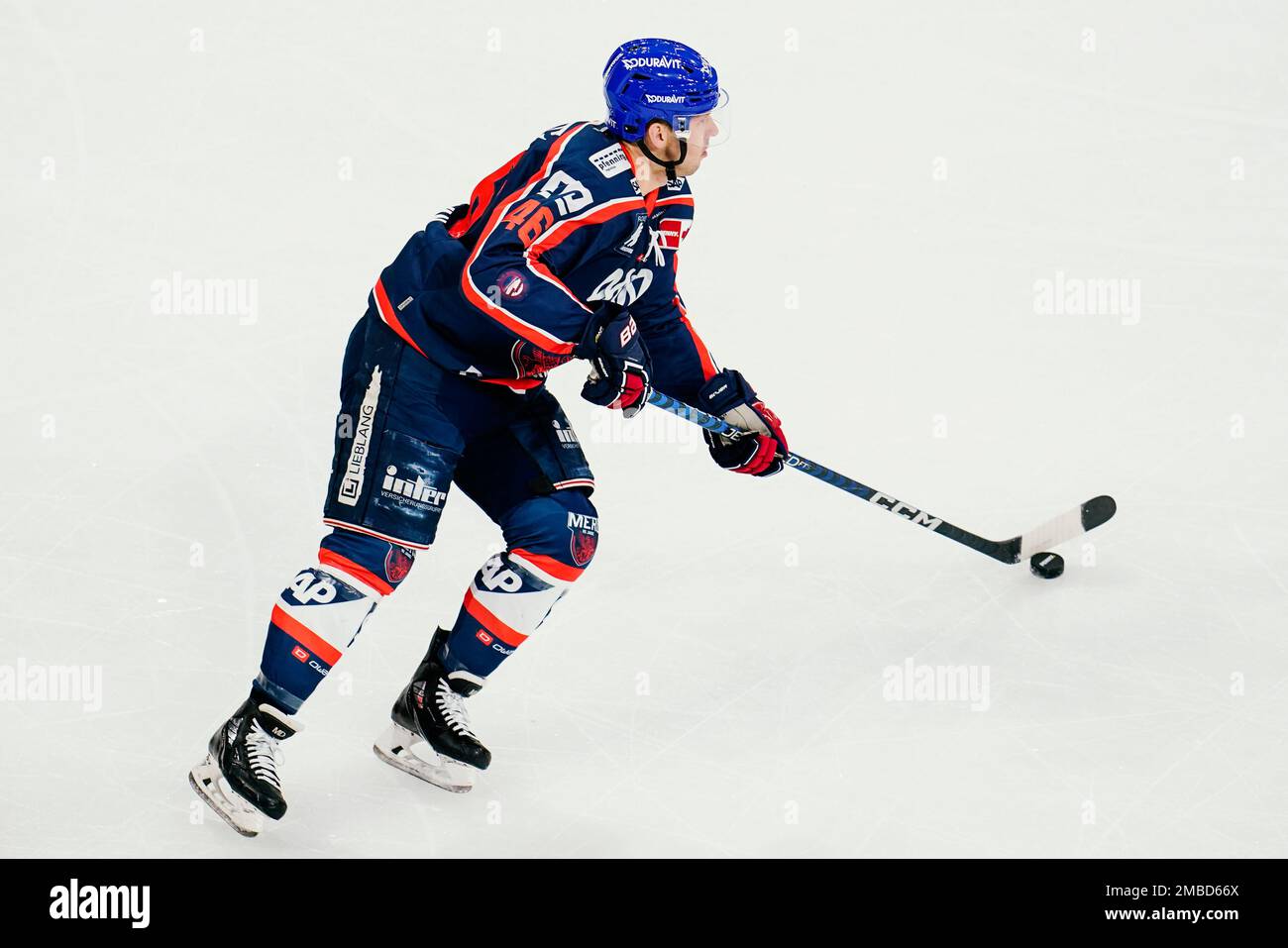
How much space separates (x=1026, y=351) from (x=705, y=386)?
6.76 feet

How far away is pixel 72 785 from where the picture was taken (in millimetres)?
4277

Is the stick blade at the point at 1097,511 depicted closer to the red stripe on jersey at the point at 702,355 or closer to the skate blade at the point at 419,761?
the red stripe on jersey at the point at 702,355

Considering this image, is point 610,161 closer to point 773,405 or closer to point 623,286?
point 623,286

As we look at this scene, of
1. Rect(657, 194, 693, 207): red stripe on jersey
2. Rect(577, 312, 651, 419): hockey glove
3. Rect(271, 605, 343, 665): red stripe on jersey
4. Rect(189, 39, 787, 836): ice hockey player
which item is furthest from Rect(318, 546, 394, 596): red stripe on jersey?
Rect(657, 194, 693, 207): red stripe on jersey

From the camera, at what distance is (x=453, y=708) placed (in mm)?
4398

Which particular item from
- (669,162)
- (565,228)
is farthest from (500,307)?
(669,162)

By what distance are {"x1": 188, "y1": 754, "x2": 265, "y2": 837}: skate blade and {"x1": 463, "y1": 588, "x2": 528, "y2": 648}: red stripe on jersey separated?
690mm

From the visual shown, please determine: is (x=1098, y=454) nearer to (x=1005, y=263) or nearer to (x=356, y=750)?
(x=1005, y=263)

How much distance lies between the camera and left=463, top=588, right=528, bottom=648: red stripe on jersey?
Result: 4.29 metres

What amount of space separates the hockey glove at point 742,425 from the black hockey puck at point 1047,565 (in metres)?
0.99

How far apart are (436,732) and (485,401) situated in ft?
2.73

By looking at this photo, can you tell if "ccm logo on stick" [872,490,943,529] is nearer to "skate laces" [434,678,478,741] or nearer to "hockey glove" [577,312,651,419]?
"hockey glove" [577,312,651,419]

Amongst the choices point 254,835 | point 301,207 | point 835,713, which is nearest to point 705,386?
point 835,713

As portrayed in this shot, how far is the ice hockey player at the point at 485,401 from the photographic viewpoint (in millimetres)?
4008
